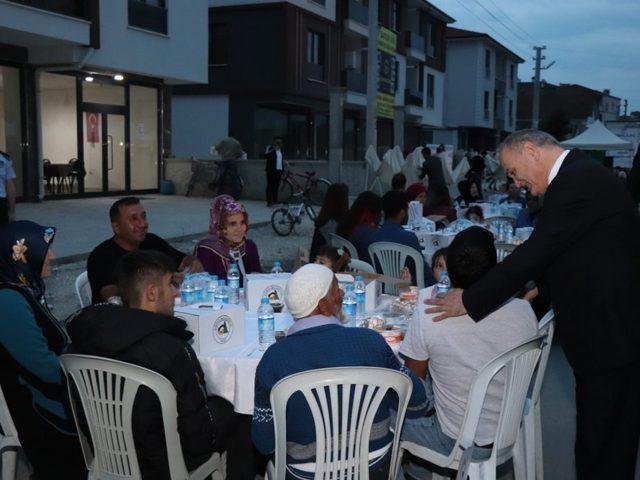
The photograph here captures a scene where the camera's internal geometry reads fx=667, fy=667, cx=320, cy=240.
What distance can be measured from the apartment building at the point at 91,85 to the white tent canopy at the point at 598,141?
13.1 meters

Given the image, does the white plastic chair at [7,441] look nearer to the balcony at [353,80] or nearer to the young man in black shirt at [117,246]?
the young man in black shirt at [117,246]

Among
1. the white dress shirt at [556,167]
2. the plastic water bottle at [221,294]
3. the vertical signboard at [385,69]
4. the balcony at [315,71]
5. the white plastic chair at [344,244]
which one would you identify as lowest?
the plastic water bottle at [221,294]

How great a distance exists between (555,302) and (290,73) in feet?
77.7

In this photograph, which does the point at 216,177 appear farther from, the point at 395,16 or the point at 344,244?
the point at 395,16

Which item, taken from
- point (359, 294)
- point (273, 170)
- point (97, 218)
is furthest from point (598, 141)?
point (359, 294)

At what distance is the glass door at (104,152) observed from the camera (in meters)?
18.4

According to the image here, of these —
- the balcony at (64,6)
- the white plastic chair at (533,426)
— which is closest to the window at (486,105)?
the balcony at (64,6)

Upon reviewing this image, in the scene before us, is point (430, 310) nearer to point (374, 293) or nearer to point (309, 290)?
point (309, 290)

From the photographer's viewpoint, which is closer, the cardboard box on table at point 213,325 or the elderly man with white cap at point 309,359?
the elderly man with white cap at point 309,359

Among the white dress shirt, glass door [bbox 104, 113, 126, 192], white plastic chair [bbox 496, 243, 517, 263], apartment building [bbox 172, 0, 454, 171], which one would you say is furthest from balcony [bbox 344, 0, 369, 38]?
the white dress shirt

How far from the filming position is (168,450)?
116 inches

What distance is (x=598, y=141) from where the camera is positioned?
23125 mm

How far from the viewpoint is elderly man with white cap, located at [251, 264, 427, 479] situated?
8.80 feet

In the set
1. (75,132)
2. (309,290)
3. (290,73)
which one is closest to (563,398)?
(309,290)
